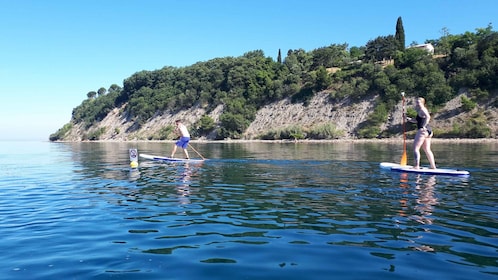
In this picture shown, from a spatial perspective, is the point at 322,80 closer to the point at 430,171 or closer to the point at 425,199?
the point at 430,171

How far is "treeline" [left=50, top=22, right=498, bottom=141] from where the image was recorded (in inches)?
2909

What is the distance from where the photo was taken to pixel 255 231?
787 cm

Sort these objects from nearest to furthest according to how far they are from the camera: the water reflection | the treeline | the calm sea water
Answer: the calm sea water < the water reflection < the treeline

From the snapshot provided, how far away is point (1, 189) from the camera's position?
14.9 m

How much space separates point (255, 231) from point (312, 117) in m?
80.6

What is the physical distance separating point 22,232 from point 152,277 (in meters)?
4.34

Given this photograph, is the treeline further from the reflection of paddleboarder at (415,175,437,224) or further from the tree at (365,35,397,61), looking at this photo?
the reflection of paddleboarder at (415,175,437,224)

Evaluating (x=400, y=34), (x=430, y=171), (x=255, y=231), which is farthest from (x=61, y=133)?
(x=255, y=231)

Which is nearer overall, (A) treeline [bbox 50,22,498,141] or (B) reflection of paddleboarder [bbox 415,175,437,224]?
(B) reflection of paddleboarder [bbox 415,175,437,224]

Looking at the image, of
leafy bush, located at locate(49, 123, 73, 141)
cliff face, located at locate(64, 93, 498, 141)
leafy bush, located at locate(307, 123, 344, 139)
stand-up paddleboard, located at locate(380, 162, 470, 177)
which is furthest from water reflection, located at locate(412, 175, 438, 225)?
leafy bush, located at locate(49, 123, 73, 141)

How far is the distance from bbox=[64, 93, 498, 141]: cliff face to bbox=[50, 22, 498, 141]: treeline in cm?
196

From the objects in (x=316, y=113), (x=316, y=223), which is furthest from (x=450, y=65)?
(x=316, y=223)

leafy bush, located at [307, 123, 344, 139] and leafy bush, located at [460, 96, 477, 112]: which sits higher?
leafy bush, located at [460, 96, 477, 112]

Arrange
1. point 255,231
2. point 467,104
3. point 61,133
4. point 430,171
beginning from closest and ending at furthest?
1. point 255,231
2. point 430,171
3. point 467,104
4. point 61,133
